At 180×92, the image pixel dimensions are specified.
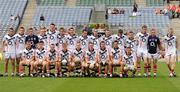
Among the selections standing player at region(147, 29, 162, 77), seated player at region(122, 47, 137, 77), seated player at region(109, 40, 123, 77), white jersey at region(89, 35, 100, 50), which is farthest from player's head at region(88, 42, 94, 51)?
standing player at region(147, 29, 162, 77)

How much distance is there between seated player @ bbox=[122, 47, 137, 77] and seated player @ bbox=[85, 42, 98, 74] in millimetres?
1124

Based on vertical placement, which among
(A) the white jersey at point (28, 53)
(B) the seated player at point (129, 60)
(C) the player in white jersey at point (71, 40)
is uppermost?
(C) the player in white jersey at point (71, 40)

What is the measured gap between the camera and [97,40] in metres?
21.2

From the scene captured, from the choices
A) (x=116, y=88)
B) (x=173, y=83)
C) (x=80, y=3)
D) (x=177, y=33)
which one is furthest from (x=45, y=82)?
(x=80, y=3)

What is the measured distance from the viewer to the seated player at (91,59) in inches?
810

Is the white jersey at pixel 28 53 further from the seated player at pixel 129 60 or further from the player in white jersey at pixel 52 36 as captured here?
the seated player at pixel 129 60

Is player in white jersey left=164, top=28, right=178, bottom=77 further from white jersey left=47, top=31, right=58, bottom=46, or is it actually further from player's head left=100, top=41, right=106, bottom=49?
white jersey left=47, top=31, right=58, bottom=46

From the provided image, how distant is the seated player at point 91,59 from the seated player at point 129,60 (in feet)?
3.69

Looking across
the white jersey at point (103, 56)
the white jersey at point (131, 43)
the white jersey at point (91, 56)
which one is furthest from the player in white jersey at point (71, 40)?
the white jersey at point (131, 43)

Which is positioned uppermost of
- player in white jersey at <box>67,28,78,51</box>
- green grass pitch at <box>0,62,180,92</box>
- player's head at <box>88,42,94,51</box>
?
player in white jersey at <box>67,28,78,51</box>

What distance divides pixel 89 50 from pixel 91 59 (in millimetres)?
372

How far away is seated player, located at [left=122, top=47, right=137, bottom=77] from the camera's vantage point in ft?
67.5

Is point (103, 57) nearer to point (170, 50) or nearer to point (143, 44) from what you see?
point (143, 44)

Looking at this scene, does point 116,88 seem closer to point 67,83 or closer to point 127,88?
point 127,88
